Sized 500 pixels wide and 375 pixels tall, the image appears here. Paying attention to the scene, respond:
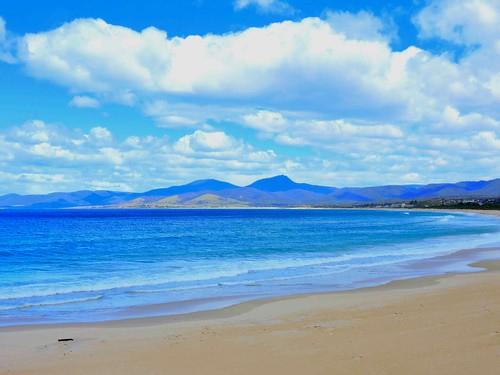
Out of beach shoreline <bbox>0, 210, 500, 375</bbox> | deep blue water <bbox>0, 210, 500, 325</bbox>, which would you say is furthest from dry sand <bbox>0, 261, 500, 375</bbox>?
deep blue water <bbox>0, 210, 500, 325</bbox>

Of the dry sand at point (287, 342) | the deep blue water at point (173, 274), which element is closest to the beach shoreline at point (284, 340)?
the dry sand at point (287, 342)

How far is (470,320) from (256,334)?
469cm

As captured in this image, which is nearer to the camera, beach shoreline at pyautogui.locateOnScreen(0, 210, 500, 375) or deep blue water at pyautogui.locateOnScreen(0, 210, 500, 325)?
beach shoreline at pyautogui.locateOnScreen(0, 210, 500, 375)

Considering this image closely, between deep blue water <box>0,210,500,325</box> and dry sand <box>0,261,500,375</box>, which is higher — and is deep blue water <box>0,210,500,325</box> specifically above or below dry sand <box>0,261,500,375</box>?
below

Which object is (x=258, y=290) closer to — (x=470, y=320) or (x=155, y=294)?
(x=155, y=294)

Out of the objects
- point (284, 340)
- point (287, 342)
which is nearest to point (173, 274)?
point (284, 340)

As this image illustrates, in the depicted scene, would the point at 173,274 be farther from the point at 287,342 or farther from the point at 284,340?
the point at 287,342

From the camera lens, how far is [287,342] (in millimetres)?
10312

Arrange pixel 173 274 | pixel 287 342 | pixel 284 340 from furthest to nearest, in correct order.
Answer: pixel 173 274 < pixel 284 340 < pixel 287 342

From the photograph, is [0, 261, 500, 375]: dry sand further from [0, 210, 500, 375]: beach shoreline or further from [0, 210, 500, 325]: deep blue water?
[0, 210, 500, 325]: deep blue water

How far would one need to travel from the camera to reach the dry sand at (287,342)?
28.4ft

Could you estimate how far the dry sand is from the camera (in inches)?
341

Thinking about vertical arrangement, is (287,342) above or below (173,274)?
above

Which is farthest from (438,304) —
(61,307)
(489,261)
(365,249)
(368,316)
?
(365,249)
